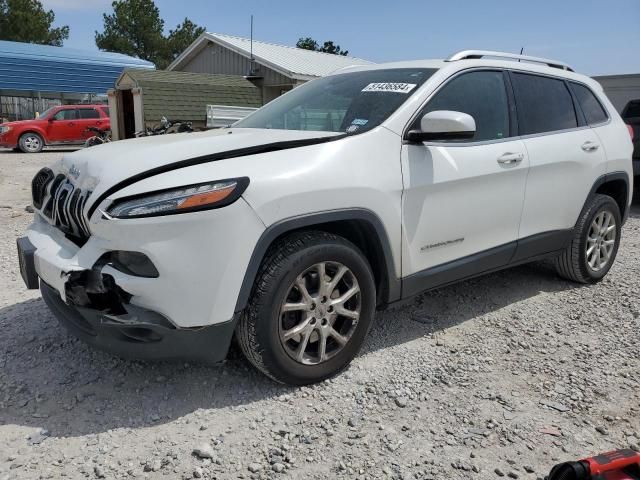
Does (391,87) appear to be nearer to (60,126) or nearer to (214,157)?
(214,157)

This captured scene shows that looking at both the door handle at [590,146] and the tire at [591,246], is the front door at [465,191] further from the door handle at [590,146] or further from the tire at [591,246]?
the tire at [591,246]

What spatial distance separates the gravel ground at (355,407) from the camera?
2.37 meters

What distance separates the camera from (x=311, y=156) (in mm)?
2758

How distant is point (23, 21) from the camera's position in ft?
144

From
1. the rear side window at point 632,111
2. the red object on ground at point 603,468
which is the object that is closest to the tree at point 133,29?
→ the rear side window at point 632,111

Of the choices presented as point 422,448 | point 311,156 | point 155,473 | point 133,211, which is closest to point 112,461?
point 155,473

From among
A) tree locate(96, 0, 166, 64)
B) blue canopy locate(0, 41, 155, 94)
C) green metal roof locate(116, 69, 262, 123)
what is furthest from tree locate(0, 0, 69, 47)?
green metal roof locate(116, 69, 262, 123)

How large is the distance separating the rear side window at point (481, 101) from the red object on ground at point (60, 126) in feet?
59.5

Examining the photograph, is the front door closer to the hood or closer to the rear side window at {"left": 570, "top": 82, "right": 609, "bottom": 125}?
the hood

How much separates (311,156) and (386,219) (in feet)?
1.79

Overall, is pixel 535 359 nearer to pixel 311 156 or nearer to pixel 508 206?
pixel 508 206

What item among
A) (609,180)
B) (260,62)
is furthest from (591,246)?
(260,62)

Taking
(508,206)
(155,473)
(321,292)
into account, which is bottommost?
(155,473)

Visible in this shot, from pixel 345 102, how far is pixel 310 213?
108cm
